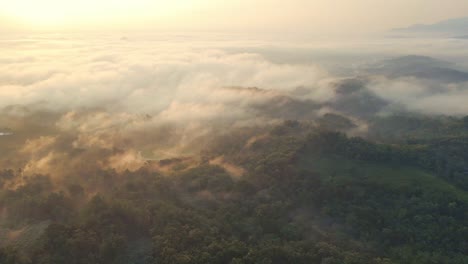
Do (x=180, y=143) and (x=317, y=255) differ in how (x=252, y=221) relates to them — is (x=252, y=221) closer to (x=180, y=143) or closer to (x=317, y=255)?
(x=317, y=255)

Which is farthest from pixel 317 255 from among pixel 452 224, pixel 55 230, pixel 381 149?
pixel 381 149

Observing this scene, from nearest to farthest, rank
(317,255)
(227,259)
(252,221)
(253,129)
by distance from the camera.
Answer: (227,259) → (317,255) → (252,221) → (253,129)

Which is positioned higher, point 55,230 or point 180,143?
point 55,230

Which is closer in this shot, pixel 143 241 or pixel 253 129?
pixel 143 241

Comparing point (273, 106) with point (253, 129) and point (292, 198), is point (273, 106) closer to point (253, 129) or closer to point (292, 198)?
point (253, 129)

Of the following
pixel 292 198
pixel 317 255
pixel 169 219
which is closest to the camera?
pixel 317 255

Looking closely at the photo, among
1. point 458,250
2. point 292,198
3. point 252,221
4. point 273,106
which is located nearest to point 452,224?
point 458,250
